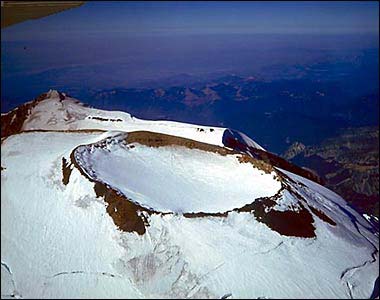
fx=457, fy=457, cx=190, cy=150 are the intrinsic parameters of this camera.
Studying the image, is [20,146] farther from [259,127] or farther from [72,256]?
[259,127]

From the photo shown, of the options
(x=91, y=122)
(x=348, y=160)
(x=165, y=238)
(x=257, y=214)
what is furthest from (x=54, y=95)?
(x=348, y=160)

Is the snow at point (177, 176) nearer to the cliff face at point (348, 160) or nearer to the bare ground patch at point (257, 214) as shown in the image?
the bare ground patch at point (257, 214)

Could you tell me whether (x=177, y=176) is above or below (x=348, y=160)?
above

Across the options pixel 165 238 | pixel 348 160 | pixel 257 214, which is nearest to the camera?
pixel 165 238

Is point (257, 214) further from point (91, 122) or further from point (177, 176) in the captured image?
point (91, 122)

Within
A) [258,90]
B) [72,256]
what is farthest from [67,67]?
[258,90]

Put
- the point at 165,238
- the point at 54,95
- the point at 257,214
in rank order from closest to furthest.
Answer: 1. the point at 165,238
2. the point at 257,214
3. the point at 54,95
